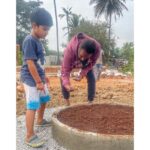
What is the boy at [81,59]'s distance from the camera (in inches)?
56.2

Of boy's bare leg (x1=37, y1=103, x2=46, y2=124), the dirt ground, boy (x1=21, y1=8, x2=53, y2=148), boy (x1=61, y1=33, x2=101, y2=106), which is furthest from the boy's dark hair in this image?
boy's bare leg (x1=37, y1=103, x2=46, y2=124)

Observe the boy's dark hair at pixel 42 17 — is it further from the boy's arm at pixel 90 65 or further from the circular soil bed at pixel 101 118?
the circular soil bed at pixel 101 118

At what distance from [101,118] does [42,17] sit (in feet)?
1.27

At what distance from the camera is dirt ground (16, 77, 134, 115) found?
144cm

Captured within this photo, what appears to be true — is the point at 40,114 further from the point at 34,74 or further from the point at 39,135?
the point at 34,74

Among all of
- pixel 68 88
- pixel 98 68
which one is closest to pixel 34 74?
pixel 68 88

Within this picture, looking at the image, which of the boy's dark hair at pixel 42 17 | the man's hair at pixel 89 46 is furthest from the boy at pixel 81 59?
the boy's dark hair at pixel 42 17

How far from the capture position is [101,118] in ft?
4.93
